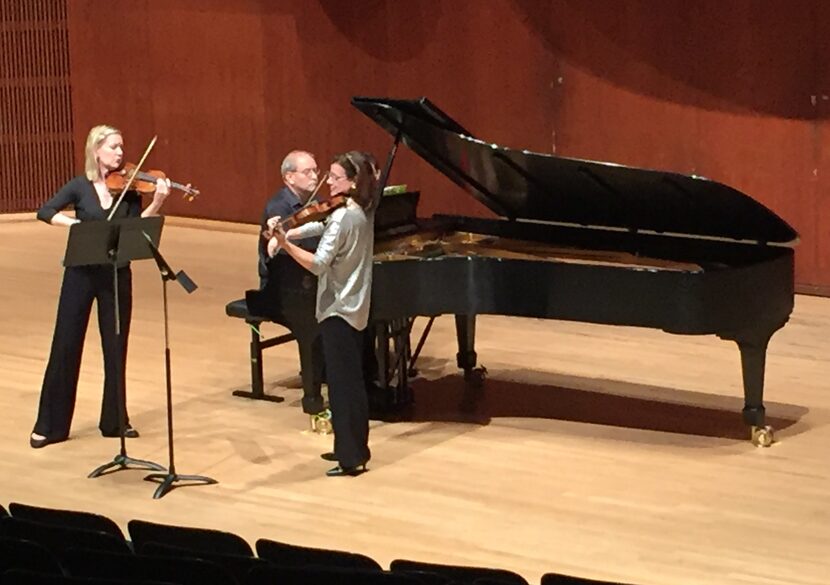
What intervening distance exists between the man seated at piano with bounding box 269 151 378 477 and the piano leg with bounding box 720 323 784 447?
5.20 ft

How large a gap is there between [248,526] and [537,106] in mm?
5758

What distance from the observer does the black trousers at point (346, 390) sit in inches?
260

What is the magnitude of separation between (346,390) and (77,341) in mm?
1370

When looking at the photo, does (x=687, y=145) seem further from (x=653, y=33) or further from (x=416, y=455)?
(x=416, y=455)

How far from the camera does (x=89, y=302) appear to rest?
714 cm

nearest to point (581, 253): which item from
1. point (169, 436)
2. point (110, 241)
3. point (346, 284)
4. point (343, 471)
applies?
point (346, 284)

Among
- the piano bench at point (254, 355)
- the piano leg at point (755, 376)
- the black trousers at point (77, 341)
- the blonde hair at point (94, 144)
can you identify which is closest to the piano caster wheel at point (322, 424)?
the piano bench at point (254, 355)

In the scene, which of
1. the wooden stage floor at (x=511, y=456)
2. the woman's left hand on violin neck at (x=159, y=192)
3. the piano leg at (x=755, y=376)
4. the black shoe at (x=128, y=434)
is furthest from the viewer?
the black shoe at (x=128, y=434)

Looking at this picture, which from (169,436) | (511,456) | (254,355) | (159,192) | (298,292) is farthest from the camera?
(254,355)

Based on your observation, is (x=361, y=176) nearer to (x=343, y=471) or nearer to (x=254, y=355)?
(x=343, y=471)

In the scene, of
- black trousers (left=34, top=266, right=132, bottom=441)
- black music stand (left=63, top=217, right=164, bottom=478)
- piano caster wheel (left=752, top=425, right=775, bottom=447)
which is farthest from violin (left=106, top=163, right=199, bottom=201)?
piano caster wheel (left=752, top=425, right=775, bottom=447)

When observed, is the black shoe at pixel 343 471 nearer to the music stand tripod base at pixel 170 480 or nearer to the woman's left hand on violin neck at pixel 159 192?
the music stand tripod base at pixel 170 480

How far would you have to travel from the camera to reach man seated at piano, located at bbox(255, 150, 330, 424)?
23.9 ft

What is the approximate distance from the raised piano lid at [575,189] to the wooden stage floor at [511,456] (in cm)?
91
